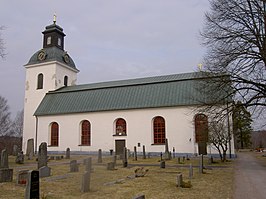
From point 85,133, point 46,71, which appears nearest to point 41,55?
point 46,71

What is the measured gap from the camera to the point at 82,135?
2989 cm

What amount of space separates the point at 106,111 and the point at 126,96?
8.98ft

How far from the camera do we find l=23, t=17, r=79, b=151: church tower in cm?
3409

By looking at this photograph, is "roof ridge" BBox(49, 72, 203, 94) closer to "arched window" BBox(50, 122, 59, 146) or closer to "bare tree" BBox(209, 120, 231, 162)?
"arched window" BBox(50, 122, 59, 146)

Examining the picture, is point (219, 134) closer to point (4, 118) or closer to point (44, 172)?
point (44, 172)

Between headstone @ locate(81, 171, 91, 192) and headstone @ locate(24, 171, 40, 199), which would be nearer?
headstone @ locate(24, 171, 40, 199)

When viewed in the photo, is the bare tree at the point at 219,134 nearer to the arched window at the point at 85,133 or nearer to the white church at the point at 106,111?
the white church at the point at 106,111

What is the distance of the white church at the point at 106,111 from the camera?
25.0m

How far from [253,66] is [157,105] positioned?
12.2 meters

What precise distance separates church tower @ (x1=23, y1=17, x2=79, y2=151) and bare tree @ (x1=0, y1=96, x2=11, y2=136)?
1341cm

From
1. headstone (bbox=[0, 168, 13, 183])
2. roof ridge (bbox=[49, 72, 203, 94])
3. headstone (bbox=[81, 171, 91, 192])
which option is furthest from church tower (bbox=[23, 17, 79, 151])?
headstone (bbox=[81, 171, 91, 192])

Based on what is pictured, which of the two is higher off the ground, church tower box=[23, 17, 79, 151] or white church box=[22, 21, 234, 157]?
church tower box=[23, 17, 79, 151]

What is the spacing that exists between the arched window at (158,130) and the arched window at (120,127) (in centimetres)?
331

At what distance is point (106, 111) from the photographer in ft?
93.1
